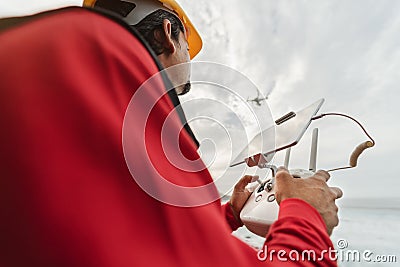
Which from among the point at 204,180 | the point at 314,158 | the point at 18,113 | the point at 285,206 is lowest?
the point at 314,158

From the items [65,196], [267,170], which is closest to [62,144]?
[65,196]

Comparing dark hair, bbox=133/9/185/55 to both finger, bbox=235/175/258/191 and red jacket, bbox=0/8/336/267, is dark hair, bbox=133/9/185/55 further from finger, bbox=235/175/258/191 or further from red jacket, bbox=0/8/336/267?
finger, bbox=235/175/258/191

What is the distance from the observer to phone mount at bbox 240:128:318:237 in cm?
69

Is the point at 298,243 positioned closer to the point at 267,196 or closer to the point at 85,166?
the point at 85,166

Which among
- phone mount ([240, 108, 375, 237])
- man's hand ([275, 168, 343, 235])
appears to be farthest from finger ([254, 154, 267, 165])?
man's hand ([275, 168, 343, 235])

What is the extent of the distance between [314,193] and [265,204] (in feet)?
0.86

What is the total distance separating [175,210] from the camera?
281mm

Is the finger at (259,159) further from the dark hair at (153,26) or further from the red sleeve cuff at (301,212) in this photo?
the dark hair at (153,26)

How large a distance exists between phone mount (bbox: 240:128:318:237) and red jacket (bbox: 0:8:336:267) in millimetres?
392

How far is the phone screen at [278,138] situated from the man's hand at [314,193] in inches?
3.0

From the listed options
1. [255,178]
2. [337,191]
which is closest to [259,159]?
[337,191]

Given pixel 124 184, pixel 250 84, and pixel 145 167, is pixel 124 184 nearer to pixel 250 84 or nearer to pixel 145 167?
pixel 145 167

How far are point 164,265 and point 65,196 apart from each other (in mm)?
112

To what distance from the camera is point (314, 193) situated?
496 mm
